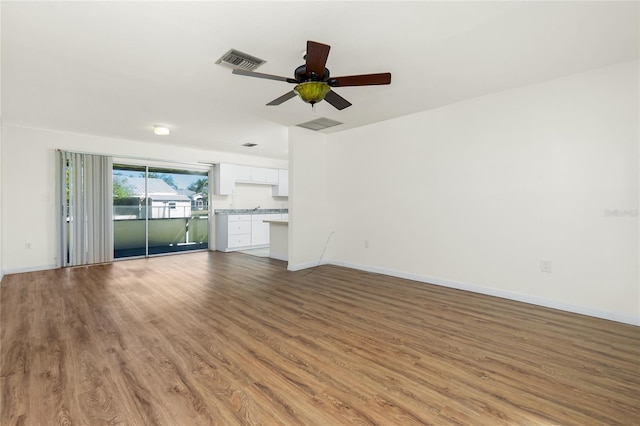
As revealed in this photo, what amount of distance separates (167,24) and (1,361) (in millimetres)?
2790

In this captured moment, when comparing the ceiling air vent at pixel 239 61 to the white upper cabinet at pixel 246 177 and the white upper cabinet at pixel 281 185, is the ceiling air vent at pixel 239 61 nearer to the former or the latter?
the white upper cabinet at pixel 246 177

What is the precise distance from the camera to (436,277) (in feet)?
13.9

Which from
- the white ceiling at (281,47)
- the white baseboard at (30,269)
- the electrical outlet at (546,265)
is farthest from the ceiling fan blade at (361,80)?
the white baseboard at (30,269)

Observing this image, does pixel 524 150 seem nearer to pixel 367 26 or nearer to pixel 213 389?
pixel 367 26

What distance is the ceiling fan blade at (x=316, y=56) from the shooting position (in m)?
2.03

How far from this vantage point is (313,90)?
2480 mm

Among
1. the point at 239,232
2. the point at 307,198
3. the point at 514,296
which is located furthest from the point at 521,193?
the point at 239,232

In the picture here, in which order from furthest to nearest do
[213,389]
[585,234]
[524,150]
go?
[524,150]
[585,234]
[213,389]

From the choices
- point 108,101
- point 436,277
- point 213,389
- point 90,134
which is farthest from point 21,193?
point 436,277

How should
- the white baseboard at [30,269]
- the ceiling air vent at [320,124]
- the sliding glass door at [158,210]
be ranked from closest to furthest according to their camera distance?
the ceiling air vent at [320,124] → the white baseboard at [30,269] → the sliding glass door at [158,210]

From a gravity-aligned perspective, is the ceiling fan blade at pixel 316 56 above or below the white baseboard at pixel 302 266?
above

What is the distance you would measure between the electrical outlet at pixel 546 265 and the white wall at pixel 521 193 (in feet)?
0.15

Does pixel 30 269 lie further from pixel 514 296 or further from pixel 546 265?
pixel 546 265

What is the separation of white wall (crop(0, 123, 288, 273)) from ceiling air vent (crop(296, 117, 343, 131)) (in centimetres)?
429
